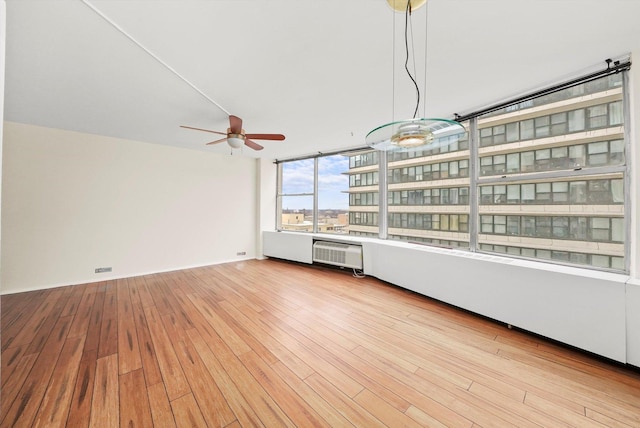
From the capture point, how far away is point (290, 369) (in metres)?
1.90

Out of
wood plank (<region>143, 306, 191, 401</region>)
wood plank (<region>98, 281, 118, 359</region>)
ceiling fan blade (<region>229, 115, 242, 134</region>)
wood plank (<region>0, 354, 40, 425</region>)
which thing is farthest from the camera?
ceiling fan blade (<region>229, 115, 242, 134</region>)

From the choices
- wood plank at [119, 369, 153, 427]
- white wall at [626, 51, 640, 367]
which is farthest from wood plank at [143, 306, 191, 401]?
white wall at [626, 51, 640, 367]

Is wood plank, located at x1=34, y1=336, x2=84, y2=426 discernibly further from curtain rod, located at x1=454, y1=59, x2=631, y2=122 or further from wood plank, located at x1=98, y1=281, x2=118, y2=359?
curtain rod, located at x1=454, y1=59, x2=631, y2=122

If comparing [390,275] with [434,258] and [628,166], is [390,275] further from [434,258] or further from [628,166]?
[628,166]

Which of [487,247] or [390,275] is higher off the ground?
[487,247]

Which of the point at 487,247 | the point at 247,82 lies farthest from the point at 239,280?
the point at 487,247

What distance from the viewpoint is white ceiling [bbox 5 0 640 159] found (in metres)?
1.57

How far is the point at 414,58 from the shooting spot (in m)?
2.02

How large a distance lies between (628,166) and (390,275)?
2.79 meters

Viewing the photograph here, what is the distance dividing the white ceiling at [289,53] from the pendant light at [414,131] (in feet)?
0.43

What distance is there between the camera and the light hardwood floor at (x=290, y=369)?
150 centimetres

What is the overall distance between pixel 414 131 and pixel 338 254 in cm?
343

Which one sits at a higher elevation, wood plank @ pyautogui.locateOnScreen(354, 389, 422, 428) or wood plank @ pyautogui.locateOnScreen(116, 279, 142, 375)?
wood plank @ pyautogui.locateOnScreen(116, 279, 142, 375)

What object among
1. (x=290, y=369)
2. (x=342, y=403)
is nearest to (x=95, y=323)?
(x=290, y=369)
